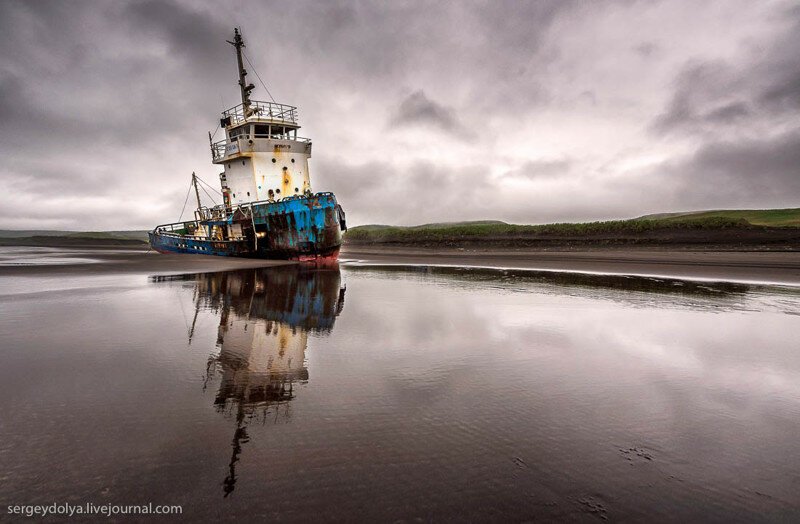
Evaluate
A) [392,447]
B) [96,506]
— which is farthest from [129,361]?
[392,447]

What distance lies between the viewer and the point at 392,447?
2.98 metres

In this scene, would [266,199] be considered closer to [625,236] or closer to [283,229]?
[283,229]

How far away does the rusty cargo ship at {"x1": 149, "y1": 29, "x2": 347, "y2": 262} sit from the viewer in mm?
23484

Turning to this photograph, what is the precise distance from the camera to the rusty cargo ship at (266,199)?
23.5 m

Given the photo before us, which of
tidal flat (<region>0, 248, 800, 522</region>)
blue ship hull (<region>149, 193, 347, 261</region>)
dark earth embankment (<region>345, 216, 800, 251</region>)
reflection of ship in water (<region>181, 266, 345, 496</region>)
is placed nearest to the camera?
tidal flat (<region>0, 248, 800, 522</region>)

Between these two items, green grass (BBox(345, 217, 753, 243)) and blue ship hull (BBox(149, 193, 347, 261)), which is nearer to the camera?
blue ship hull (BBox(149, 193, 347, 261))

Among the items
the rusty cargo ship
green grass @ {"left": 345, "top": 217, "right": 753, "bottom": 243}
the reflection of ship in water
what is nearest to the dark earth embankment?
green grass @ {"left": 345, "top": 217, "right": 753, "bottom": 243}

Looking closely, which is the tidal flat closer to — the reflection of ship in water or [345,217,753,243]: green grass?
the reflection of ship in water

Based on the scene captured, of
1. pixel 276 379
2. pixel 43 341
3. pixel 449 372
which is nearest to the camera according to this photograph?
pixel 276 379

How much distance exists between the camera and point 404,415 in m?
3.56

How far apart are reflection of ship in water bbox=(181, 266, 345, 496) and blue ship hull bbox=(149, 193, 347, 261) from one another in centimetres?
1088

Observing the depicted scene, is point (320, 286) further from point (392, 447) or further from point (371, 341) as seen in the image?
point (392, 447)

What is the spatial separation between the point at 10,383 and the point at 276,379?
2877 millimetres

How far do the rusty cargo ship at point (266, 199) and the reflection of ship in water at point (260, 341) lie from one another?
11.0 meters
